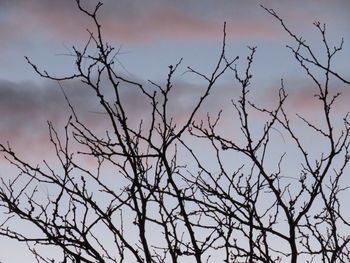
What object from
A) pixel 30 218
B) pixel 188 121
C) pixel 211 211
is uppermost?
pixel 188 121

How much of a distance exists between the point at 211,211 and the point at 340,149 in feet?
4.05

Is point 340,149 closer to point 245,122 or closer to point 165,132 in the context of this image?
point 245,122

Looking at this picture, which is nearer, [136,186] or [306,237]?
[136,186]

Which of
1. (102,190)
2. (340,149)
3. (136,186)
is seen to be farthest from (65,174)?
(340,149)

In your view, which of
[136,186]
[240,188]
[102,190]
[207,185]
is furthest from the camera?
[240,188]

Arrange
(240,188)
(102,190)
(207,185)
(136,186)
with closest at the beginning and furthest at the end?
1. (136,186)
2. (102,190)
3. (207,185)
4. (240,188)

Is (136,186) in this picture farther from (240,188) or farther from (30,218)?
(240,188)

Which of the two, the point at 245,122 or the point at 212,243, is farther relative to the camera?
the point at 245,122

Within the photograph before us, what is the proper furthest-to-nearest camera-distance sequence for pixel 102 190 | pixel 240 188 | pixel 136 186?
pixel 240 188 → pixel 102 190 → pixel 136 186

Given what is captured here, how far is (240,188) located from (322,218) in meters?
0.97

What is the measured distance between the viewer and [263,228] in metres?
5.20

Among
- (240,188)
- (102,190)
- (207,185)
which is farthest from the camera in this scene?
(240,188)

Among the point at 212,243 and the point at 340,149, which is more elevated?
the point at 340,149

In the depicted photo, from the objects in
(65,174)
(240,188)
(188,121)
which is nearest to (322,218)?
(240,188)
